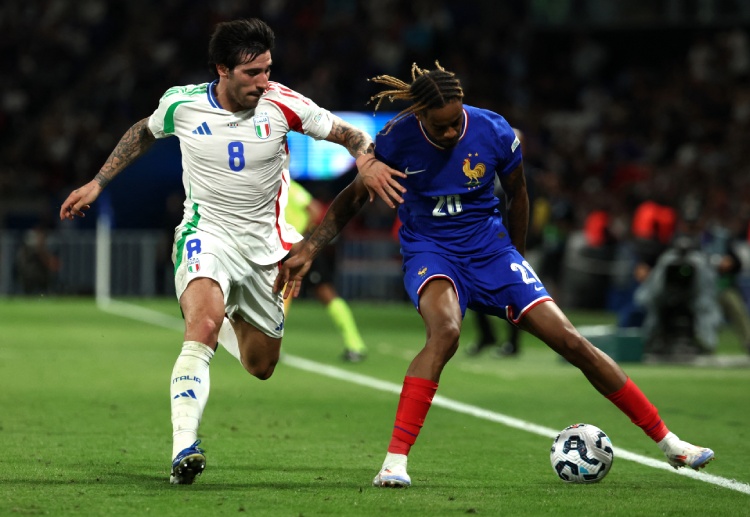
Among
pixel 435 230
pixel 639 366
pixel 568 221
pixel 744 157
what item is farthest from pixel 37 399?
pixel 744 157

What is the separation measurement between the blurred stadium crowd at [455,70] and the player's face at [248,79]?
20.3 metres

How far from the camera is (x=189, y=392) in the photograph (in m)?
6.80

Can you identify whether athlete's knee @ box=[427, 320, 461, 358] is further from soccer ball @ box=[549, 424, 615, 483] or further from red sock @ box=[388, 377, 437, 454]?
soccer ball @ box=[549, 424, 615, 483]

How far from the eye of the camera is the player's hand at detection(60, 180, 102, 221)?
731 cm

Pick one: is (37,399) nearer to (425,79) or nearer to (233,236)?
(233,236)

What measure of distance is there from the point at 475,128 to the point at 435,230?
574mm

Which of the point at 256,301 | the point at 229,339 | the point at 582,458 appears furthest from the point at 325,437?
the point at 582,458

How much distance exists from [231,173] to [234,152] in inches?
4.7

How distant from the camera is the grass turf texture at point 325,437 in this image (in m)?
6.31

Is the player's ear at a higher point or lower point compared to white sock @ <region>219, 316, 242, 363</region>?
higher

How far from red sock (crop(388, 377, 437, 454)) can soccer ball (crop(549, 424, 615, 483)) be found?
811mm

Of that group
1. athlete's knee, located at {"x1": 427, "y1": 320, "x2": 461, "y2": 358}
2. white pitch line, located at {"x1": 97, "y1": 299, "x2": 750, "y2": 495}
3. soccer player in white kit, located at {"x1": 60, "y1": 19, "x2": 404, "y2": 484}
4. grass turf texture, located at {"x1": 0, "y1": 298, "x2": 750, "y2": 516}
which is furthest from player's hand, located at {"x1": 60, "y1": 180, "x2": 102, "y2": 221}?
white pitch line, located at {"x1": 97, "y1": 299, "x2": 750, "y2": 495}

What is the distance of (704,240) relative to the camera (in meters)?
20.0

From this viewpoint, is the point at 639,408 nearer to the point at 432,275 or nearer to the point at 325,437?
the point at 432,275
